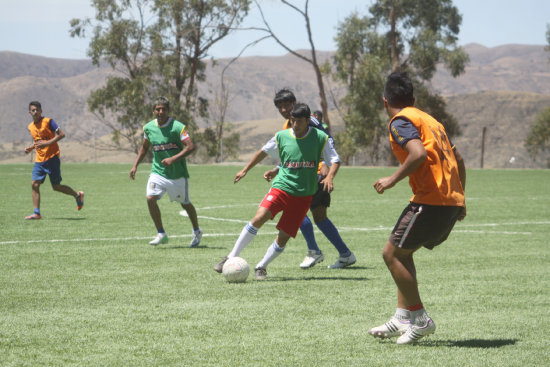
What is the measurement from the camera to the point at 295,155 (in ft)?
25.7

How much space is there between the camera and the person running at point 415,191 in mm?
5070

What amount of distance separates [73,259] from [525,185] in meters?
21.3

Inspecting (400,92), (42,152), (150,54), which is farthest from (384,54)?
(400,92)

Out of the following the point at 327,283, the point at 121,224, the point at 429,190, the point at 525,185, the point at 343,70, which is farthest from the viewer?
the point at 343,70

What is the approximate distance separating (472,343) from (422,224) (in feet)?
2.82

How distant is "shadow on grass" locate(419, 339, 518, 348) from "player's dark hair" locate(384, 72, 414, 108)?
1.59m

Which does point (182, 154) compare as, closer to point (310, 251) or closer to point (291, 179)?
point (310, 251)

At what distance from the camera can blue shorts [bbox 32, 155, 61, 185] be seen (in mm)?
14914

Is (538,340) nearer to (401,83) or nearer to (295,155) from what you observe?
(401,83)

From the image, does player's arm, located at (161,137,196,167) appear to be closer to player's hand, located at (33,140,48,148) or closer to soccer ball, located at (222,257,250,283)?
soccer ball, located at (222,257,250,283)

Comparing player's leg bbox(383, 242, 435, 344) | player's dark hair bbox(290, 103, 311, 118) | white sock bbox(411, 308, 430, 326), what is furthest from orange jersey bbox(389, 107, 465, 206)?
player's dark hair bbox(290, 103, 311, 118)

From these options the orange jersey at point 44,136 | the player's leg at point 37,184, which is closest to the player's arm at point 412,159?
the player's leg at point 37,184

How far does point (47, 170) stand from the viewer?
15.0m

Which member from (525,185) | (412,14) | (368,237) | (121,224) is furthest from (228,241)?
(412,14)
